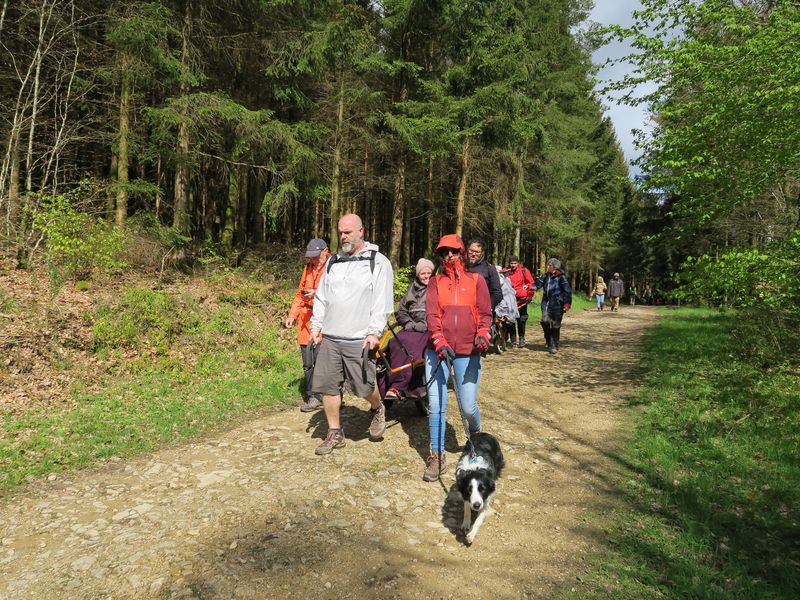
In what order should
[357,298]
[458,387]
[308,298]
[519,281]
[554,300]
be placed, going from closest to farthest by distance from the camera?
[458,387]
[357,298]
[308,298]
[554,300]
[519,281]

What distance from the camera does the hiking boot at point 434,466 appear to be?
4223mm

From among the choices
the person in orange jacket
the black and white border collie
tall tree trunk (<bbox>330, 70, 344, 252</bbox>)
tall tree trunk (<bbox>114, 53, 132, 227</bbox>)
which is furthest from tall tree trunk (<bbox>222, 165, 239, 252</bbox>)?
the black and white border collie

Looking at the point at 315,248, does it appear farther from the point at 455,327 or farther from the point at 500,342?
the point at 500,342

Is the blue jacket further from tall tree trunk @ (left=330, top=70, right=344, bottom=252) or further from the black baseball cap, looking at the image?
tall tree trunk @ (left=330, top=70, right=344, bottom=252)

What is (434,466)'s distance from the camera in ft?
14.0

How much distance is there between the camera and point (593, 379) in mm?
8117

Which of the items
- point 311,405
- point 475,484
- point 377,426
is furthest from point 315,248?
point 475,484

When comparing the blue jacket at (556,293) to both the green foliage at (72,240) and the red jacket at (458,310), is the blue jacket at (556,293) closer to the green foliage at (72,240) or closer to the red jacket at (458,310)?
the red jacket at (458,310)

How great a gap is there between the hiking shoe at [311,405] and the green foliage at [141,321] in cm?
294

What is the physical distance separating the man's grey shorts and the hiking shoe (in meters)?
1.74

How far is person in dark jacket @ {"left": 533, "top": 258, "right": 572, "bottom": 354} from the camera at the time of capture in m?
9.70

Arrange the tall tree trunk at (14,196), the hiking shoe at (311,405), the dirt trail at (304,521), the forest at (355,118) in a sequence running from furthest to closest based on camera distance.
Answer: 1. the tall tree trunk at (14,196)
2. the forest at (355,118)
3. the hiking shoe at (311,405)
4. the dirt trail at (304,521)

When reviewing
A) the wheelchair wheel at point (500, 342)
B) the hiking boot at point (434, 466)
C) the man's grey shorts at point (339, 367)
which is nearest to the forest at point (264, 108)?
the wheelchair wheel at point (500, 342)

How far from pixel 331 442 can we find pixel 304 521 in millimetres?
1286
